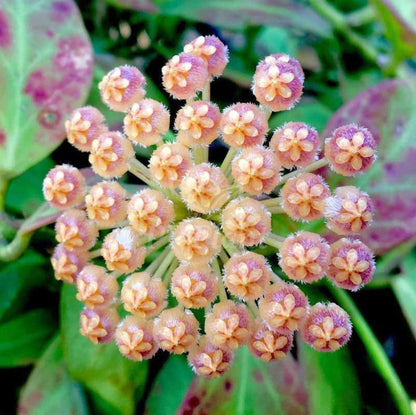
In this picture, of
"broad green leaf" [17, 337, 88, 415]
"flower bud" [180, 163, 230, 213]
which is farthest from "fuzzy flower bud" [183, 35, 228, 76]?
"broad green leaf" [17, 337, 88, 415]

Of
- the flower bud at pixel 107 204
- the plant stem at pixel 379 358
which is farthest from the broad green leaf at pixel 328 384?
the flower bud at pixel 107 204

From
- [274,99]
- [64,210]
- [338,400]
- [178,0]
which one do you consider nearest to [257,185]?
[274,99]

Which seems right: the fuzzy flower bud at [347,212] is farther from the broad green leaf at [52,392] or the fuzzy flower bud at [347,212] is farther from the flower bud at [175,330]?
the broad green leaf at [52,392]


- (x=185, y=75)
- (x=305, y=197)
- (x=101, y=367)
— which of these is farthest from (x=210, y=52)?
(x=101, y=367)

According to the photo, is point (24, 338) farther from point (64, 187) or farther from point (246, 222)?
point (246, 222)

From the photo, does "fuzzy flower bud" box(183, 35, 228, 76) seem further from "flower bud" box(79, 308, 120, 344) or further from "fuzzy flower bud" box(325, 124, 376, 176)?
"flower bud" box(79, 308, 120, 344)
